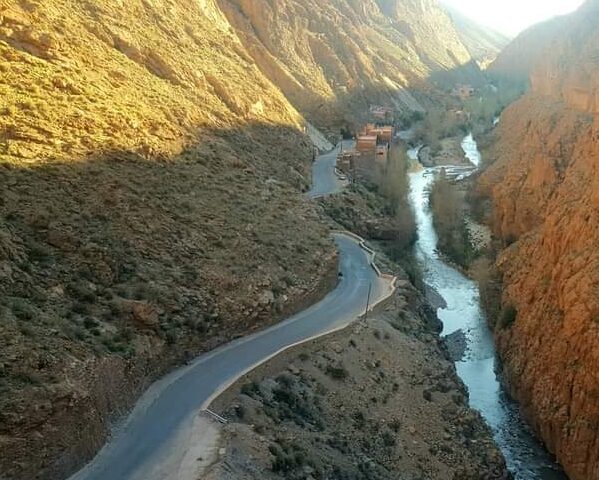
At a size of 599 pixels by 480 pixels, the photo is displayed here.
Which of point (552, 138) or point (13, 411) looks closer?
point (13, 411)

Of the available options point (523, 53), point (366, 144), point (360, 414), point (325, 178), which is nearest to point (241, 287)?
point (360, 414)

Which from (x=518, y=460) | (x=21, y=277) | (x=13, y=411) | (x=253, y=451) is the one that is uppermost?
(x=21, y=277)

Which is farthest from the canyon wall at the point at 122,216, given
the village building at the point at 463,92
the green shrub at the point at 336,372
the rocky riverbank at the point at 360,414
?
the village building at the point at 463,92

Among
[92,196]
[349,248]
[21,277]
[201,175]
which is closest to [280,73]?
[349,248]

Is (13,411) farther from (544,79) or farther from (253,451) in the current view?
(544,79)

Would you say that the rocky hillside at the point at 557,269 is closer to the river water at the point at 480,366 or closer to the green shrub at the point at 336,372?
the river water at the point at 480,366
